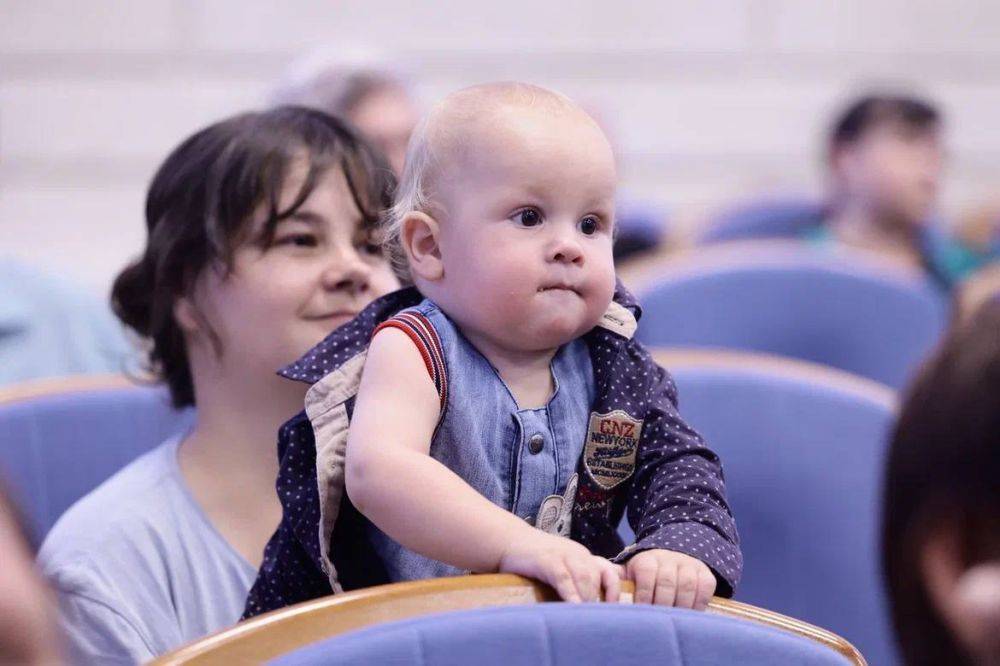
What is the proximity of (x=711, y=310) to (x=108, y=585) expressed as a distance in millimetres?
1239

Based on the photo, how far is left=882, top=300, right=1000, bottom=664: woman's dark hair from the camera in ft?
2.25

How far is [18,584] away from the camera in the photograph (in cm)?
53

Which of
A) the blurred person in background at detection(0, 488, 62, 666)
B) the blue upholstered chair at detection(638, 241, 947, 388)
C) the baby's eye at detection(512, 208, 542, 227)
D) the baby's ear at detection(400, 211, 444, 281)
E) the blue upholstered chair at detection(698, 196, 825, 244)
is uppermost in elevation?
the blue upholstered chair at detection(698, 196, 825, 244)

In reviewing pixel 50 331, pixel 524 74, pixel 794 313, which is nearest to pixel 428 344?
pixel 50 331

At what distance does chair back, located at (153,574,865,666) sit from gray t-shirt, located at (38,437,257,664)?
0.44 metres

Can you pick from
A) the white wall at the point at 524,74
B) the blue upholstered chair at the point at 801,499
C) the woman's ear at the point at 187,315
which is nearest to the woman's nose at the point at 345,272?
the woman's ear at the point at 187,315

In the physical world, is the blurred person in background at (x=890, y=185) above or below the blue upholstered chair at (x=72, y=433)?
above

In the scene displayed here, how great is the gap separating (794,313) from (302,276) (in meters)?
1.11

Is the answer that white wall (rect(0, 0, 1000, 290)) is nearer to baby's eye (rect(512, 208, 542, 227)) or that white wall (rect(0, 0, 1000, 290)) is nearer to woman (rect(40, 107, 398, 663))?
woman (rect(40, 107, 398, 663))

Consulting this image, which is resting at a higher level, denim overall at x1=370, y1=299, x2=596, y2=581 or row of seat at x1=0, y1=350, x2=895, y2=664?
row of seat at x1=0, y1=350, x2=895, y2=664

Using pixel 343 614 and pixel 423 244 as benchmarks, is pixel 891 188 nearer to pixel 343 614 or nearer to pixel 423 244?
pixel 423 244

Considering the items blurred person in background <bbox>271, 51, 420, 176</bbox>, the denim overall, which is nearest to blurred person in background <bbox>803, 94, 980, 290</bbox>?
blurred person in background <bbox>271, 51, 420, 176</bbox>

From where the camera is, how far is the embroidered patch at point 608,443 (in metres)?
1.18

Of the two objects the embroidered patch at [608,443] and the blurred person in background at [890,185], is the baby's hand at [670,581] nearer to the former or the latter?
the embroidered patch at [608,443]
